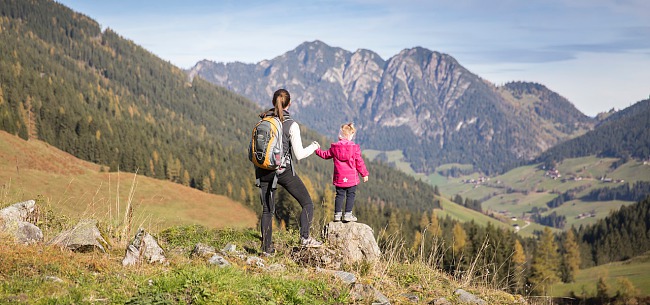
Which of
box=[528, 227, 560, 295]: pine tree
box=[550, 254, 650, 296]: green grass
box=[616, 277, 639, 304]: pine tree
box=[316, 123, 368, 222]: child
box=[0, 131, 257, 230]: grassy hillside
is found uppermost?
box=[316, 123, 368, 222]: child

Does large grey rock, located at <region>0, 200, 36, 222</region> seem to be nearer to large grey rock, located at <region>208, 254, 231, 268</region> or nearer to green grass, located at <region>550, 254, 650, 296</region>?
large grey rock, located at <region>208, 254, 231, 268</region>

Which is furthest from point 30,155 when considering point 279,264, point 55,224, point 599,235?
point 599,235

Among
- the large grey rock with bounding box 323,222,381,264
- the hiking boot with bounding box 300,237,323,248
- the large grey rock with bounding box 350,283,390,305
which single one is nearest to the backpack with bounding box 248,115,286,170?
the hiking boot with bounding box 300,237,323,248

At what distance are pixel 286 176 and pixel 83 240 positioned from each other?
4289 mm

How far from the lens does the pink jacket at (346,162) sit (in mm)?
10820

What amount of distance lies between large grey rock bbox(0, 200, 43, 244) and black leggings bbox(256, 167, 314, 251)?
4798 mm

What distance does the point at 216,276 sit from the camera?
22.3 ft

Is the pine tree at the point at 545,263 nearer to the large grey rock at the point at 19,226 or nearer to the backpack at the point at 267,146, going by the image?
the backpack at the point at 267,146

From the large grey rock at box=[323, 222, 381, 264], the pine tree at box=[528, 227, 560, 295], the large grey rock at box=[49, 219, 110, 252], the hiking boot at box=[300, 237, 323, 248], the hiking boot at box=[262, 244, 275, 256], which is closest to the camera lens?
the large grey rock at box=[49, 219, 110, 252]

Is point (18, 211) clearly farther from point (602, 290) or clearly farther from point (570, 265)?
point (570, 265)

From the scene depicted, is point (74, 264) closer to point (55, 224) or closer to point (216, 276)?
point (216, 276)

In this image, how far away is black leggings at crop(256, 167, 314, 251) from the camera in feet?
30.6

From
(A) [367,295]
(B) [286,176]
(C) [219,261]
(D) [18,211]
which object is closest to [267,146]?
(B) [286,176]

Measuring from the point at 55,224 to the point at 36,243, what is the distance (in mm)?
2322
